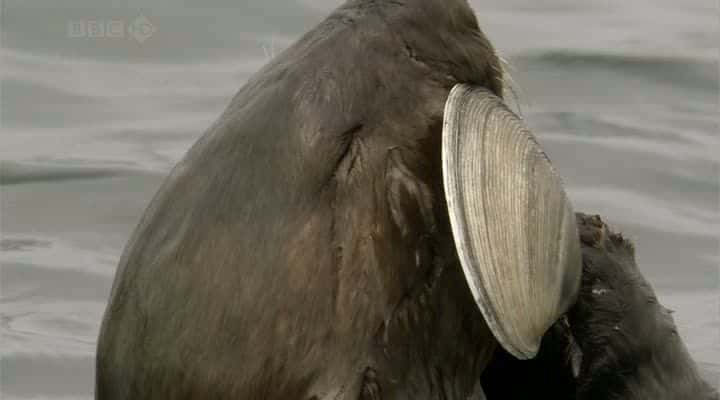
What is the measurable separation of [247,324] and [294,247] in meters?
0.16

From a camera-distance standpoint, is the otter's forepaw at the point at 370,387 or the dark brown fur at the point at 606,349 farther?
the dark brown fur at the point at 606,349

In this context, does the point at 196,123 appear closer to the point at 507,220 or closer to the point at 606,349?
the point at 606,349

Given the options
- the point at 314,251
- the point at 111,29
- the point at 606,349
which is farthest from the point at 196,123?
the point at 314,251

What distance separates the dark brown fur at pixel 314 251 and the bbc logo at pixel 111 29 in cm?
563

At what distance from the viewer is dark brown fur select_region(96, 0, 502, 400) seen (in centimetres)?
367

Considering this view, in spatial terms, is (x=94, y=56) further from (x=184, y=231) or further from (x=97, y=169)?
(x=184, y=231)

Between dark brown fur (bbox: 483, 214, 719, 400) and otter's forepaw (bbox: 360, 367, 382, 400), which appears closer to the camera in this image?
otter's forepaw (bbox: 360, 367, 382, 400)

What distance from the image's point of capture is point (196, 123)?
332 inches

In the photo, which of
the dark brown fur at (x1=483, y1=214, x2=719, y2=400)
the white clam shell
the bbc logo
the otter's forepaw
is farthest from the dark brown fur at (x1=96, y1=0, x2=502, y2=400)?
the bbc logo

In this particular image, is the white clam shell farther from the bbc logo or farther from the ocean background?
the bbc logo

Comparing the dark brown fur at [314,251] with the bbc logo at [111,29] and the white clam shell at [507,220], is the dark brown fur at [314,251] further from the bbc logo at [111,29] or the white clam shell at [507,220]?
the bbc logo at [111,29]

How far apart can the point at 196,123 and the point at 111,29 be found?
52.2 inches

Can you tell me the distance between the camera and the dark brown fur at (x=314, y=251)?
3.67m

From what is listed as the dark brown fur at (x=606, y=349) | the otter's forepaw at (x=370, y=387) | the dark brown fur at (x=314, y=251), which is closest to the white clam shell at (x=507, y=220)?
the dark brown fur at (x=314, y=251)
